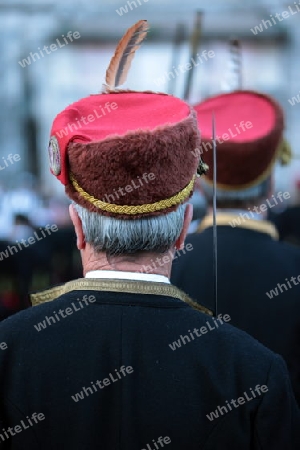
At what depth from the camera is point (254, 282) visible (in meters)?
2.72

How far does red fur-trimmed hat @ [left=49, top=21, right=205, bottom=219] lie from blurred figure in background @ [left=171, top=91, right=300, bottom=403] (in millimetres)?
1076

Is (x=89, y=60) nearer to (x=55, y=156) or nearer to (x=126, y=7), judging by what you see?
(x=126, y=7)

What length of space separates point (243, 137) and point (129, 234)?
147 centimetres

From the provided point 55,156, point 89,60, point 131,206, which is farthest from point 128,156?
point 89,60

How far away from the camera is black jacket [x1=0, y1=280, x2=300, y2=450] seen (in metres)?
1.54

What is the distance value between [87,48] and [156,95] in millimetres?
14273

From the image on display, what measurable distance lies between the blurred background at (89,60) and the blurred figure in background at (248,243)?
5.75 metres

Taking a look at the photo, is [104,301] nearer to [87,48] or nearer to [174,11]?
[174,11]

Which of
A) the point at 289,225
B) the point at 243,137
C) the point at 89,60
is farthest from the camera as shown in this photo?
the point at 89,60

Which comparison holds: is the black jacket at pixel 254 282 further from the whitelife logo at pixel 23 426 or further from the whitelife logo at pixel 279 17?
the whitelife logo at pixel 279 17

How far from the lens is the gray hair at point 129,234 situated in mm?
1611

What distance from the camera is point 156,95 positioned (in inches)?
70.6

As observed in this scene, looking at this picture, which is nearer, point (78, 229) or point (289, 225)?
point (78, 229)

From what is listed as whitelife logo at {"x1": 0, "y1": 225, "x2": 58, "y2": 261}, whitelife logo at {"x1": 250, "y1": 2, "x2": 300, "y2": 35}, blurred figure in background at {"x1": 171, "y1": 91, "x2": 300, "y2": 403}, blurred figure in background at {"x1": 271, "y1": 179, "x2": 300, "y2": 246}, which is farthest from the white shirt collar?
whitelife logo at {"x1": 250, "y1": 2, "x2": 300, "y2": 35}
